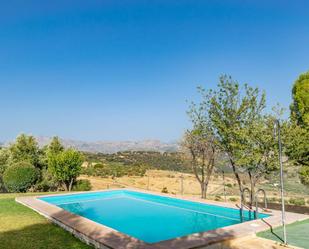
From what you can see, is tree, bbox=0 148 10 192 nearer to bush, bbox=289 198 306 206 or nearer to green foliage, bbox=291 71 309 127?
bush, bbox=289 198 306 206

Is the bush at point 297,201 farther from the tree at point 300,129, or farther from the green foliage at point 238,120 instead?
the green foliage at point 238,120

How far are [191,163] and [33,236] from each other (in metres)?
10.5

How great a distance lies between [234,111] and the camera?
12.1 metres

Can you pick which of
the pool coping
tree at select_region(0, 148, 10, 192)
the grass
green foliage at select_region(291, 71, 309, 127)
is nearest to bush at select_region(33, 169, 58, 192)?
tree at select_region(0, 148, 10, 192)

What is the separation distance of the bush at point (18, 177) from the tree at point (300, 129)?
52.4ft

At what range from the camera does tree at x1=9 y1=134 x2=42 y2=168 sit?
907 inches

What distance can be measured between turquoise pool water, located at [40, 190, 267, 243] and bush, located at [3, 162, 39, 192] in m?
3.99

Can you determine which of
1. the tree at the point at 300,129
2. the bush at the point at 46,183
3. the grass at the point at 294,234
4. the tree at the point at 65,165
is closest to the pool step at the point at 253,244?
the grass at the point at 294,234

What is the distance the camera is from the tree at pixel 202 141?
46.6ft

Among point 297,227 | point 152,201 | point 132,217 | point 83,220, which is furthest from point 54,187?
point 297,227

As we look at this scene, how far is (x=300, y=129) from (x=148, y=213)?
25.3ft

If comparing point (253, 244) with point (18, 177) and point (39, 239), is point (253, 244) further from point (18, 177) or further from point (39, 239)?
point (18, 177)

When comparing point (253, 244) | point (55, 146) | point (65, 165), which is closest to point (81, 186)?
point (65, 165)

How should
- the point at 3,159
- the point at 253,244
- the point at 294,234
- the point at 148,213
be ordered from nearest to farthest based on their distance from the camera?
the point at 253,244 → the point at 294,234 → the point at 148,213 → the point at 3,159
